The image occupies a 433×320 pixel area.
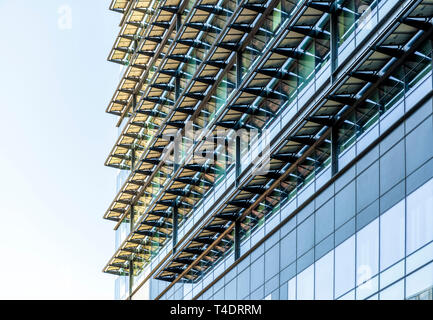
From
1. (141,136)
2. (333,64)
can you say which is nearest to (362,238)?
(333,64)

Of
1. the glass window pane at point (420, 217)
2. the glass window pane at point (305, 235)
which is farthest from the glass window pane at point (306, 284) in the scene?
the glass window pane at point (420, 217)

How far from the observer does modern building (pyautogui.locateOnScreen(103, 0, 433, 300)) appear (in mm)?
36656

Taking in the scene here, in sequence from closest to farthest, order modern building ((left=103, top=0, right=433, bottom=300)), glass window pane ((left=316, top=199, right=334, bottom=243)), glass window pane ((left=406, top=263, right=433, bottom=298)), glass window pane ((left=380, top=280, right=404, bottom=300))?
glass window pane ((left=406, top=263, right=433, bottom=298)) → glass window pane ((left=380, top=280, right=404, bottom=300)) → modern building ((left=103, top=0, right=433, bottom=300)) → glass window pane ((left=316, top=199, right=334, bottom=243))

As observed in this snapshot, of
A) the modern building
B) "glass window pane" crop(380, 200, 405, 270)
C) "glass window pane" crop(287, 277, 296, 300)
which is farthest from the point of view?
"glass window pane" crop(287, 277, 296, 300)

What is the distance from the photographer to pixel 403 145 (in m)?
36.6

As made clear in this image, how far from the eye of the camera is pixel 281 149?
156ft

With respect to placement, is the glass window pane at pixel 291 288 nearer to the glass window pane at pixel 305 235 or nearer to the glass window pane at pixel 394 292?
the glass window pane at pixel 305 235

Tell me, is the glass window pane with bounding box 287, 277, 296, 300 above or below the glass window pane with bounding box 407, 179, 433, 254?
above

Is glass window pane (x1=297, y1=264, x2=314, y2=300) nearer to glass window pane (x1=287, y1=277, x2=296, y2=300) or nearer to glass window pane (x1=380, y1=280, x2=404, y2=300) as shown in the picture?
glass window pane (x1=287, y1=277, x2=296, y2=300)

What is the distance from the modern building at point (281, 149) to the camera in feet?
120

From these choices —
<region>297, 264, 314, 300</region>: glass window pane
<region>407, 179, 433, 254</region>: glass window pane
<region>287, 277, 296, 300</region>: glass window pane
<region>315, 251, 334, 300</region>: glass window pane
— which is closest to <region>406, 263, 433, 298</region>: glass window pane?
<region>407, 179, 433, 254</region>: glass window pane

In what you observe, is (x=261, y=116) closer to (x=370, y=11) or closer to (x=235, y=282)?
(x=235, y=282)

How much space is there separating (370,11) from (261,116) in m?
13.0

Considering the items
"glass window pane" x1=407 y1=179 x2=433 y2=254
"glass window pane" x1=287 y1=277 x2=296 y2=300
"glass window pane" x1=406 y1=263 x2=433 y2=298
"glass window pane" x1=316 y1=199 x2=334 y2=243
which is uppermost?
"glass window pane" x1=316 y1=199 x2=334 y2=243
